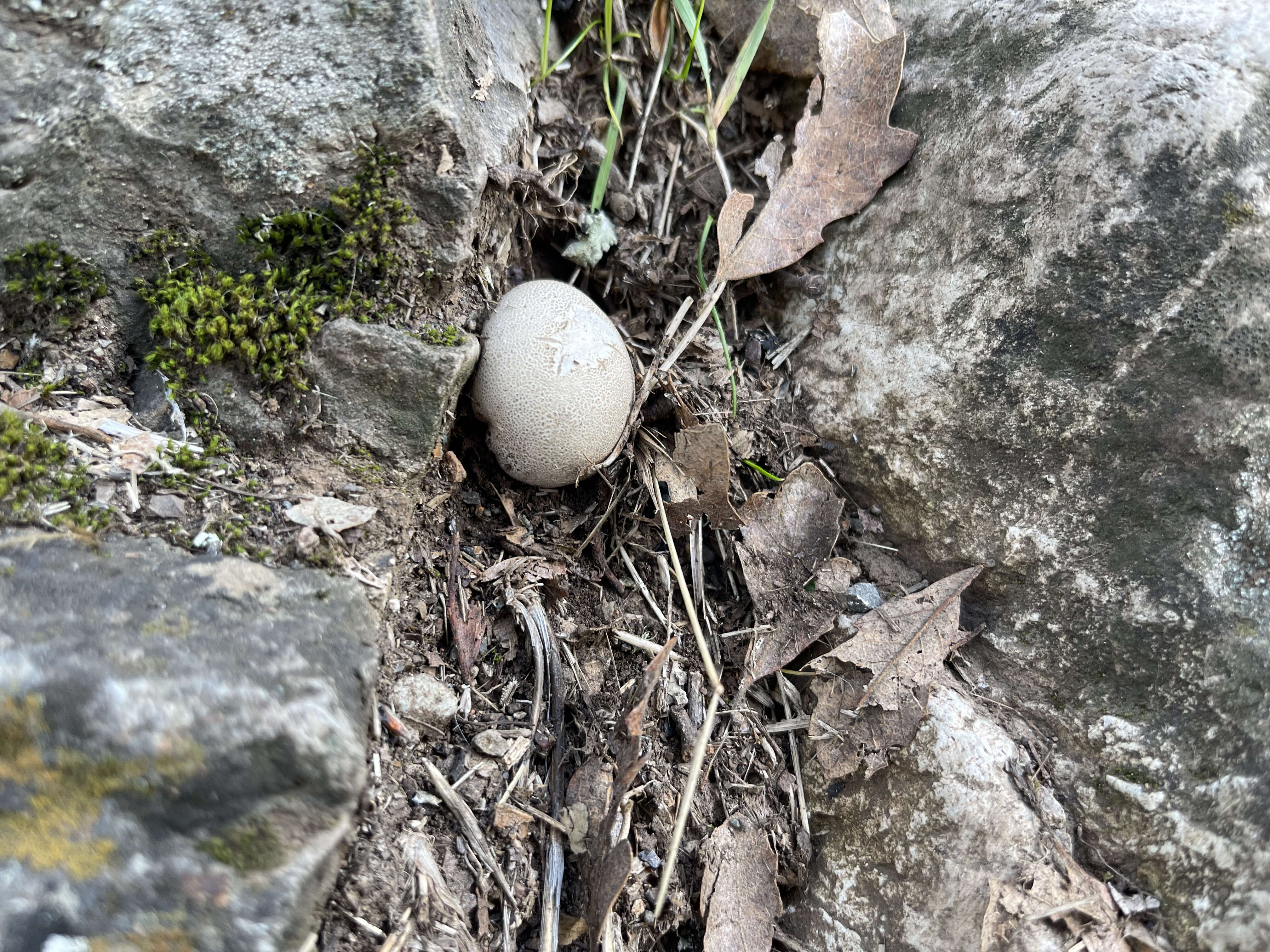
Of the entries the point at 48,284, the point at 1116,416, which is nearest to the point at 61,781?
the point at 48,284

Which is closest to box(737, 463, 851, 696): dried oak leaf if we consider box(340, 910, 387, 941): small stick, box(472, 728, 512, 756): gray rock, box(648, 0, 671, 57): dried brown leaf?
box(472, 728, 512, 756): gray rock

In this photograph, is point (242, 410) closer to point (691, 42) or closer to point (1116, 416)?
point (691, 42)

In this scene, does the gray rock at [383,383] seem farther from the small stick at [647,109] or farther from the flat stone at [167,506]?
the small stick at [647,109]

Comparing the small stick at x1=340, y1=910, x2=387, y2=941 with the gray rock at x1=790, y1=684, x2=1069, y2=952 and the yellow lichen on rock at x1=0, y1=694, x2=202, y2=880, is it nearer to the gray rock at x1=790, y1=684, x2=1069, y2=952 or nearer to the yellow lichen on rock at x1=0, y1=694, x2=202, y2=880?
the yellow lichen on rock at x1=0, y1=694, x2=202, y2=880

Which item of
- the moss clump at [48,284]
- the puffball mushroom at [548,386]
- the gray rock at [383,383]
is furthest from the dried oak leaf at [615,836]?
the moss clump at [48,284]

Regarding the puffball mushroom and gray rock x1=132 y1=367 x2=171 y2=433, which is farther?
the puffball mushroom

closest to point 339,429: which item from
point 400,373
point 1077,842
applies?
point 400,373
